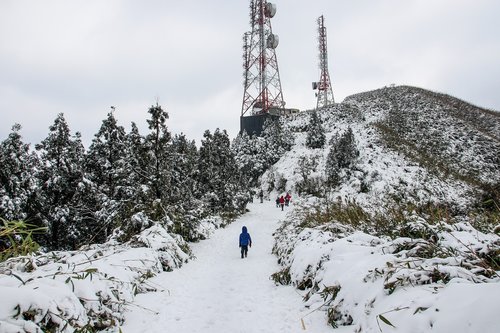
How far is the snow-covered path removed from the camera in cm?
561

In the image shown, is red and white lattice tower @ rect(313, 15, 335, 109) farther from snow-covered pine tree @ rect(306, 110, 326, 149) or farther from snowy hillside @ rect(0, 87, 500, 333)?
snowy hillside @ rect(0, 87, 500, 333)

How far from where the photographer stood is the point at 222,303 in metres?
7.05

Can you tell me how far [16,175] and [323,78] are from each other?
49.1 meters

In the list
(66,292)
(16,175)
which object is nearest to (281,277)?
(66,292)

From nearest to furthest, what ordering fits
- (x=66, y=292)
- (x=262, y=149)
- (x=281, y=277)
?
(x=66, y=292) < (x=281, y=277) < (x=262, y=149)

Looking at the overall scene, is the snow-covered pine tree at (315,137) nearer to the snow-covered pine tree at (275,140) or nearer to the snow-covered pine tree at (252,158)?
the snow-covered pine tree at (275,140)

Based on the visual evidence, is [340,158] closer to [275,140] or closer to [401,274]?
[275,140]

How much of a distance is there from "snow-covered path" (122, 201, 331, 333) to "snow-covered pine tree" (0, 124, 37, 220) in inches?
574

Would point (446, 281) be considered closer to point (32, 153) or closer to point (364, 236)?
point (364, 236)

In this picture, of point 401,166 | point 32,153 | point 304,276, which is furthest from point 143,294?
point 401,166

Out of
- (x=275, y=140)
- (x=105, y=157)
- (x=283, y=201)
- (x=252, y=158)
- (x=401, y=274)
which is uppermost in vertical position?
(x=275, y=140)

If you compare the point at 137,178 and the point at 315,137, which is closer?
the point at 137,178

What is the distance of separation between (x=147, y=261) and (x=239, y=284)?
2.86 m

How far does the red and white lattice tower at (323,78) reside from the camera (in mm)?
53594
